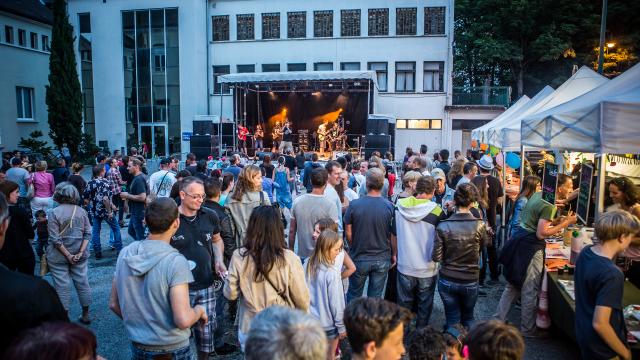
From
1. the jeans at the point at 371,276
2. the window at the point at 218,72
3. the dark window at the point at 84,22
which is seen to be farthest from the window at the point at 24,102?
the jeans at the point at 371,276

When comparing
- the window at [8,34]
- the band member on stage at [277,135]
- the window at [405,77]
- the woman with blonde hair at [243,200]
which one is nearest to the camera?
the woman with blonde hair at [243,200]

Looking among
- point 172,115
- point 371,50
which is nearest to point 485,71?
point 371,50

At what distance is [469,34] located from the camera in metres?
31.0

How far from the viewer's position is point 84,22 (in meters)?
29.3

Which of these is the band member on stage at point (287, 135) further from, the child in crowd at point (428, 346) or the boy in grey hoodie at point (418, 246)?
the child in crowd at point (428, 346)

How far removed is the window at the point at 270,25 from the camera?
27875mm

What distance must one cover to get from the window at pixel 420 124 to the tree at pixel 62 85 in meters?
18.7

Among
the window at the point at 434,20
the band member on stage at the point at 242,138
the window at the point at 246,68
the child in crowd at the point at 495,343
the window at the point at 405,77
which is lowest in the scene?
the child in crowd at the point at 495,343

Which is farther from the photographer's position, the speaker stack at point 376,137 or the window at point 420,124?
the window at point 420,124

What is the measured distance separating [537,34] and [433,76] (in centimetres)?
929

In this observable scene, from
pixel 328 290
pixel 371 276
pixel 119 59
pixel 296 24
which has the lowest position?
pixel 371 276

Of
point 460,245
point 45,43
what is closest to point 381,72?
point 45,43

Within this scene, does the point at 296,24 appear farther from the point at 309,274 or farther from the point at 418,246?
the point at 309,274

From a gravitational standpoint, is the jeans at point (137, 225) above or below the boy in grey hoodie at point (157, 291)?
below
